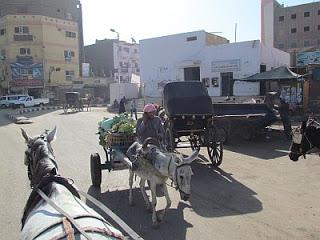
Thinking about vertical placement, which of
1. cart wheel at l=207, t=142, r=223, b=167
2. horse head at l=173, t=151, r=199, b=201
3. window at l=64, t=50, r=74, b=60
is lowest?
cart wheel at l=207, t=142, r=223, b=167

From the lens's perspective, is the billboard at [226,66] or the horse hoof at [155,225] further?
the billboard at [226,66]

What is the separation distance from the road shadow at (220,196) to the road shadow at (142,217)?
445 millimetres

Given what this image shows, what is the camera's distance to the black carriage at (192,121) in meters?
11.2

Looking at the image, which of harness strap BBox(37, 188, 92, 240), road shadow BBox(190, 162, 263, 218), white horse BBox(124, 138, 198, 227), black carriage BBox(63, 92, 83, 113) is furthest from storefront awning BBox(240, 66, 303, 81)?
black carriage BBox(63, 92, 83, 113)

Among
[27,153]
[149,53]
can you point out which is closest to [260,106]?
[27,153]

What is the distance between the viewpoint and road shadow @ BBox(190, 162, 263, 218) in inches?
286

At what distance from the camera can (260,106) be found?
1714 cm

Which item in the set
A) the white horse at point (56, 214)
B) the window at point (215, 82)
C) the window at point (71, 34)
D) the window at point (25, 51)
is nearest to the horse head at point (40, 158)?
the white horse at point (56, 214)

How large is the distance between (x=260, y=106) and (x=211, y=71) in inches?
820

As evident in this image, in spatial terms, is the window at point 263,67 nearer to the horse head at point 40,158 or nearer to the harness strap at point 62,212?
the horse head at point 40,158

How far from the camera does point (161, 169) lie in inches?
230

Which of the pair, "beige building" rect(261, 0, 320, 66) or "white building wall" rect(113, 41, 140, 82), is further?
"white building wall" rect(113, 41, 140, 82)

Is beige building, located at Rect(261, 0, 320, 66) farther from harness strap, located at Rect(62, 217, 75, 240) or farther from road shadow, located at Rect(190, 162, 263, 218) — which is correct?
harness strap, located at Rect(62, 217, 75, 240)

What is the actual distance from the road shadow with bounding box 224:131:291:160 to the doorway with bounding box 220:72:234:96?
62.9 feet
